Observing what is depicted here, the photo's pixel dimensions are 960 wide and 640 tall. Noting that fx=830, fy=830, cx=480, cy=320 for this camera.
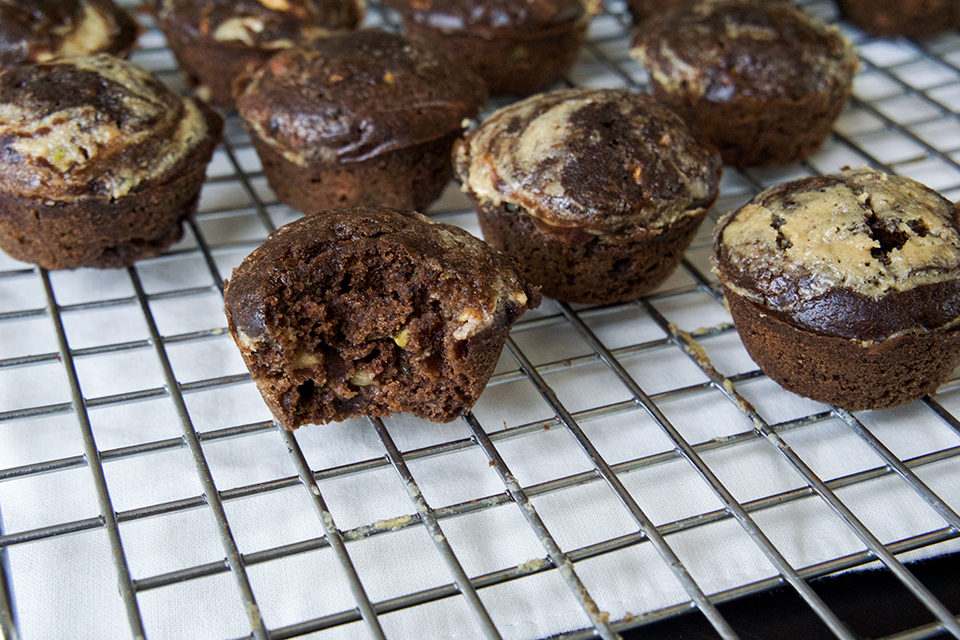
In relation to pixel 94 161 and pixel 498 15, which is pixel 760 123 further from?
pixel 94 161

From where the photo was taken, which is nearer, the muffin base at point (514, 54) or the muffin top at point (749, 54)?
the muffin top at point (749, 54)

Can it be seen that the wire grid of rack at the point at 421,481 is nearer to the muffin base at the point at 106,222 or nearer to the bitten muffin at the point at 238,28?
the muffin base at the point at 106,222

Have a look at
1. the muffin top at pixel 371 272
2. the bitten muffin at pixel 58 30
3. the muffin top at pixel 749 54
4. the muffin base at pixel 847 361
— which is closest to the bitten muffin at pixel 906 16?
the muffin top at pixel 749 54

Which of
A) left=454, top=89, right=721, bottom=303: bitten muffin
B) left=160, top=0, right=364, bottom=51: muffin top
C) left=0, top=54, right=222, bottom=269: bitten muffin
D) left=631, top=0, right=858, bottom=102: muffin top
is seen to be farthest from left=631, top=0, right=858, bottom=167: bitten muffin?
left=0, top=54, right=222, bottom=269: bitten muffin

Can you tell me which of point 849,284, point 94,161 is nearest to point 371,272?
point 94,161

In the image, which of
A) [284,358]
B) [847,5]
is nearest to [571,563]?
[284,358]

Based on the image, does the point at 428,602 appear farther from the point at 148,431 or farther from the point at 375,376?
the point at 148,431
